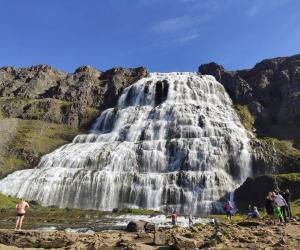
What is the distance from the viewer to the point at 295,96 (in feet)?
389

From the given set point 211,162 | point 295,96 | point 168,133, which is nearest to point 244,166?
point 211,162

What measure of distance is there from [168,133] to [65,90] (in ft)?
202

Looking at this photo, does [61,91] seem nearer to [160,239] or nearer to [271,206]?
[271,206]

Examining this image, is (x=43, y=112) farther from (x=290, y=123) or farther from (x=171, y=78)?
(x=290, y=123)

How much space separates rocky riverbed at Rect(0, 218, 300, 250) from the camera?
22.4m

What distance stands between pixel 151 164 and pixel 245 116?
42402 millimetres

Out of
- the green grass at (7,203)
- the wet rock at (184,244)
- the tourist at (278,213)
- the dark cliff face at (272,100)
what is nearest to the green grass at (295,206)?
the dark cliff face at (272,100)

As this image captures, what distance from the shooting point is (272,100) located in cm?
12406

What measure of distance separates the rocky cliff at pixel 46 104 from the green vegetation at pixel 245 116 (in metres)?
40.2

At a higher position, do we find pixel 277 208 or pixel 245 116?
pixel 245 116

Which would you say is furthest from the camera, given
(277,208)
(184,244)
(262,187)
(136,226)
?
(262,187)

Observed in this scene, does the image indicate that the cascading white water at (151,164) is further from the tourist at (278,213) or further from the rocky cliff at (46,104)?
the tourist at (278,213)

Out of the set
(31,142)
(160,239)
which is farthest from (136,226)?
(31,142)

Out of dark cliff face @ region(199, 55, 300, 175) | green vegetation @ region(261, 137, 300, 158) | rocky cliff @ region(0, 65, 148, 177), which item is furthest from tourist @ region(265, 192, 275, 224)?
rocky cliff @ region(0, 65, 148, 177)
